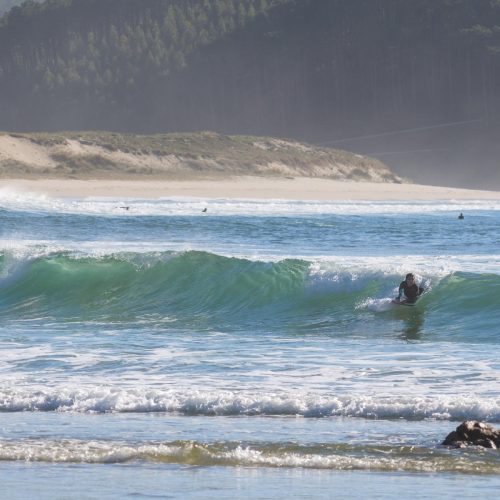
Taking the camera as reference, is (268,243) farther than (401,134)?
No

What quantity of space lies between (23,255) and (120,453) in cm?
1424

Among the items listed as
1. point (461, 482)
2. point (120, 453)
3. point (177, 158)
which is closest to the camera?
point (461, 482)

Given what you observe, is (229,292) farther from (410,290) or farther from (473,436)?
(473,436)

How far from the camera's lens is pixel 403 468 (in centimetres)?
935

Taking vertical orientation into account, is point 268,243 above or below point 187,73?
below

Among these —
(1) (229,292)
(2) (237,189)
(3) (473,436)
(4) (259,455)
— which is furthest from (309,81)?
(4) (259,455)

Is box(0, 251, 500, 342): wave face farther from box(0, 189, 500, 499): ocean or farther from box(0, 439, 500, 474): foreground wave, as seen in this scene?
box(0, 439, 500, 474): foreground wave

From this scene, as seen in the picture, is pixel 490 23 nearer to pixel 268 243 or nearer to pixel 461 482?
pixel 268 243

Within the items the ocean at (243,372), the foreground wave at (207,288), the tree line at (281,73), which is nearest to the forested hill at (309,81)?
the tree line at (281,73)

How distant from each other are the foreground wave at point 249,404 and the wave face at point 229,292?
16.5ft

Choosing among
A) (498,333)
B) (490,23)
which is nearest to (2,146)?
(498,333)

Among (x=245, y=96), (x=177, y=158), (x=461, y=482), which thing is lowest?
(x=461, y=482)

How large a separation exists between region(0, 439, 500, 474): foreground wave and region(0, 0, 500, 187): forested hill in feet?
293

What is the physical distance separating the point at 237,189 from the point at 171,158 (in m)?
10.1
